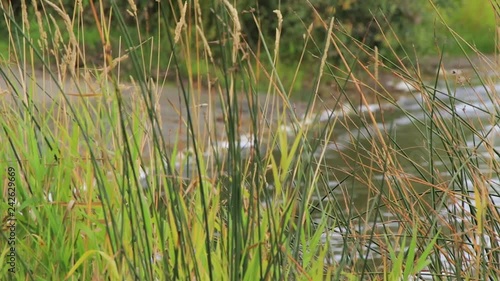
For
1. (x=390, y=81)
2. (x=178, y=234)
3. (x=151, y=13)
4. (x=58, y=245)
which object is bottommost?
(x=390, y=81)

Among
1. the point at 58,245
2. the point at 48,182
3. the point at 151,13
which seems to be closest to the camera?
the point at 58,245

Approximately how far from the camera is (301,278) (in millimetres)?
1967

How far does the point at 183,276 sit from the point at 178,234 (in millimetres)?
184

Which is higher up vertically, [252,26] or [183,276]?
[183,276]

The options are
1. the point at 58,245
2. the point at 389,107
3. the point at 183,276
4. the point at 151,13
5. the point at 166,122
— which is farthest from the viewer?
the point at 151,13

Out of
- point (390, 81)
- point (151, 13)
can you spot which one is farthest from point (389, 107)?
point (151, 13)

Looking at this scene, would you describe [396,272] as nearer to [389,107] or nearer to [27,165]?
[27,165]

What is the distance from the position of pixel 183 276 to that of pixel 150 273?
0.44 ft

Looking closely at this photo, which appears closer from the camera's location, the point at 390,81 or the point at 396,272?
the point at 396,272

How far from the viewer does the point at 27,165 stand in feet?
7.69

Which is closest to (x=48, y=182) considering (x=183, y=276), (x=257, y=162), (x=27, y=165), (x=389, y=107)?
(x=27, y=165)

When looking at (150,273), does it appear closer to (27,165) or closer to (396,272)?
(396,272)

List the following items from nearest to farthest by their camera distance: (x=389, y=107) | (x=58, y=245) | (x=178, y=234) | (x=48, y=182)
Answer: (x=178, y=234) < (x=58, y=245) < (x=48, y=182) < (x=389, y=107)

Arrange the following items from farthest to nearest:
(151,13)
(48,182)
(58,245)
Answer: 1. (151,13)
2. (48,182)
3. (58,245)
